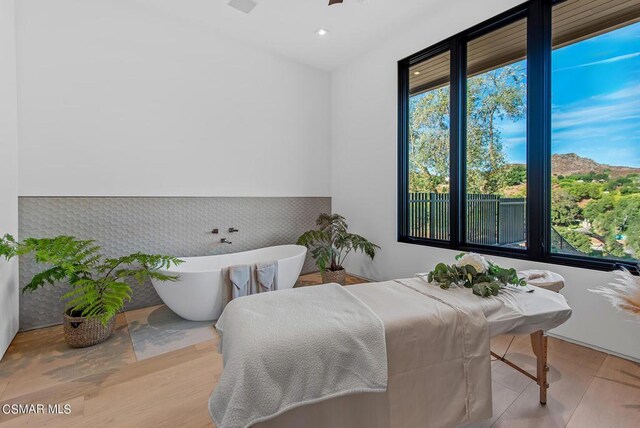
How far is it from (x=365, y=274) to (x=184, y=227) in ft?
7.75

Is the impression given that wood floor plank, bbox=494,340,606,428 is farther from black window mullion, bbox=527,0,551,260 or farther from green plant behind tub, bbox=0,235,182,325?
green plant behind tub, bbox=0,235,182,325

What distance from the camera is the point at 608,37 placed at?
214 cm

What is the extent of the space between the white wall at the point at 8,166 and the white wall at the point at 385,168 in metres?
3.38

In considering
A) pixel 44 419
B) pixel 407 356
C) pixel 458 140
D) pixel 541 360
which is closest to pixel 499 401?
pixel 541 360

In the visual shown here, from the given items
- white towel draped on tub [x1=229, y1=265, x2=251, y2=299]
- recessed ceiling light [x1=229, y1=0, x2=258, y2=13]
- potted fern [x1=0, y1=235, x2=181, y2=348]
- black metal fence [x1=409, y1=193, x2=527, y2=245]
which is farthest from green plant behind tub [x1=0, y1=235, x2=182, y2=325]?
black metal fence [x1=409, y1=193, x2=527, y2=245]

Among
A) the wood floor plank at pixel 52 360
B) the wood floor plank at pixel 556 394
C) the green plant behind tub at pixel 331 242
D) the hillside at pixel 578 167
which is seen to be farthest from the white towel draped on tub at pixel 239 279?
the hillside at pixel 578 167

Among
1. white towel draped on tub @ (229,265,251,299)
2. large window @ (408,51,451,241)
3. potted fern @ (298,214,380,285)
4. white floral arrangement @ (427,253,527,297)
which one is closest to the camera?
white floral arrangement @ (427,253,527,297)

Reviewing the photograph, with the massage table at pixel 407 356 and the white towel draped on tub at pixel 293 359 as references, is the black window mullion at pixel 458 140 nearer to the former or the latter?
the massage table at pixel 407 356

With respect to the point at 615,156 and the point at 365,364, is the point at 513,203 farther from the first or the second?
the point at 365,364

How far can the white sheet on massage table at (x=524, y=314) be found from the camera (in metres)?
1.32

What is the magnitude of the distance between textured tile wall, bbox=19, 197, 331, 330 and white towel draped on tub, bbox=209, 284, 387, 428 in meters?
2.26

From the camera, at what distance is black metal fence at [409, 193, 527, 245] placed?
257cm

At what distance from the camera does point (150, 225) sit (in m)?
3.03

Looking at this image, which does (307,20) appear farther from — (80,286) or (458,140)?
(80,286)
